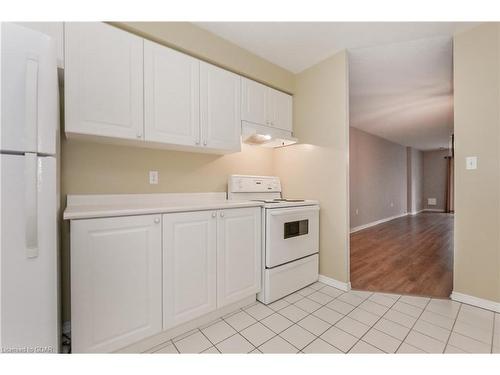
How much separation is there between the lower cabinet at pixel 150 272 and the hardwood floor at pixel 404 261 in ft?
4.69

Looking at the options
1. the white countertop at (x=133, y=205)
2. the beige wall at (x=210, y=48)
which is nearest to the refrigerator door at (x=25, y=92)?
the white countertop at (x=133, y=205)

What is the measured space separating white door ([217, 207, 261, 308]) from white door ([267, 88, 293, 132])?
111 cm

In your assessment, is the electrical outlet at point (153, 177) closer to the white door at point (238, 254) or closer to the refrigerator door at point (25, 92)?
the white door at point (238, 254)

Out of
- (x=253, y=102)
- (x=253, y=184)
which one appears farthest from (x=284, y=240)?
(x=253, y=102)

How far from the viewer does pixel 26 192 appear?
88 cm

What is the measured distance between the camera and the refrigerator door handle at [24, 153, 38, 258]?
88 centimetres

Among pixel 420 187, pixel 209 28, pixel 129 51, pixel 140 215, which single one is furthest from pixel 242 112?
pixel 420 187

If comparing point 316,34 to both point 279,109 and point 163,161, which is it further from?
point 163,161

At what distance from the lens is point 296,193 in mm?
2641

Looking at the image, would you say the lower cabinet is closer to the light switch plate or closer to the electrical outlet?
the electrical outlet

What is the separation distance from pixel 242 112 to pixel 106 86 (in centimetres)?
112

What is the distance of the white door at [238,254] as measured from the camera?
168cm

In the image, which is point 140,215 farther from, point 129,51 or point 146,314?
point 129,51

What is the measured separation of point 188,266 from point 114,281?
0.43m
